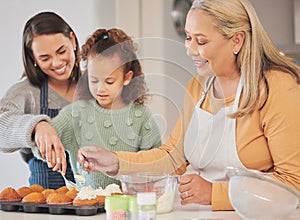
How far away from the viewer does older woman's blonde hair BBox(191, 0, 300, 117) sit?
1.75m

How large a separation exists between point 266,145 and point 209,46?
346mm

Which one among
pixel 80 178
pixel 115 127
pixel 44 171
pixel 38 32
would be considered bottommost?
pixel 44 171

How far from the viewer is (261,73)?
5.80 ft

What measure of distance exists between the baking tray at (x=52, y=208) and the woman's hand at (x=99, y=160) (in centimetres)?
25

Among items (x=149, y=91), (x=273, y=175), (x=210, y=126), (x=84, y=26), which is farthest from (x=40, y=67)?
(x=273, y=175)

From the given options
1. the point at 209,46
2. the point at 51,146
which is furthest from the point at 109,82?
the point at 209,46

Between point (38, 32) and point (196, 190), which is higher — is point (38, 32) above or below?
above

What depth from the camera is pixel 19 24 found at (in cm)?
280

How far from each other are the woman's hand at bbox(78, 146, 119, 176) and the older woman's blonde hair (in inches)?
15.4

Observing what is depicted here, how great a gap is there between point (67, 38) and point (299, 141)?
1.33 m

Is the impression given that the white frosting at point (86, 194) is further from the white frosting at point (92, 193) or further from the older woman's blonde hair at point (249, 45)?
the older woman's blonde hair at point (249, 45)

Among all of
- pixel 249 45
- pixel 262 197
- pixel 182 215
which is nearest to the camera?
pixel 262 197

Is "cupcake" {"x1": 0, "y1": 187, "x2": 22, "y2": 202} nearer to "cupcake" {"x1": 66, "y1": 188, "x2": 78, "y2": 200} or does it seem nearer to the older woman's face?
"cupcake" {"x1": 66, "y1": 188, "x2": 78, "y2": 200}

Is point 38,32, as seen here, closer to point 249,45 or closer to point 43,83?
point 43,83
